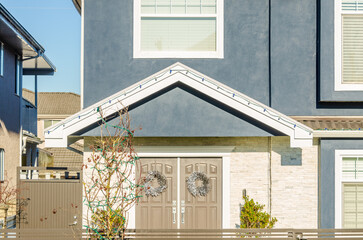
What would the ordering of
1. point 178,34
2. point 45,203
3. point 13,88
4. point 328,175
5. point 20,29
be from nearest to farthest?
point 328,175, point 178,34, point 45,203, point 20,29, point 13,88

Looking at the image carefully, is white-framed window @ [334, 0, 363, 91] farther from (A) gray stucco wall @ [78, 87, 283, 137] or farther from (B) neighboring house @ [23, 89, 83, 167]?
(B) neighboring house @ [23, 89, 83, 167]

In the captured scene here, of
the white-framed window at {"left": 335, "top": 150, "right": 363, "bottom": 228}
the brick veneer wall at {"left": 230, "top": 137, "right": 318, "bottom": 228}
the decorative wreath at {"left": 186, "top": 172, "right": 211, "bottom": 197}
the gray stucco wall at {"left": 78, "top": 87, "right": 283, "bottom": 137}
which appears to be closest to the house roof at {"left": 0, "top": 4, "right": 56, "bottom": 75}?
the gray stucco wall at {"left": 78, "top": 87, "right": 283, "bottom": 137}

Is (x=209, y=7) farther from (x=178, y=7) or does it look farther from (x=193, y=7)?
(x=178, y=7)

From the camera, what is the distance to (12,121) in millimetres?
18281

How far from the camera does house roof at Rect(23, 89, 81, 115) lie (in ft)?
151

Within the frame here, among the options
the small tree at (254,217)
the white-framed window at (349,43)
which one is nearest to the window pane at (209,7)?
the white-framed window at (349,43)

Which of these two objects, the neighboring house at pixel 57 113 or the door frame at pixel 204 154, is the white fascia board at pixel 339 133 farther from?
the neighboring house at pixel 57 113

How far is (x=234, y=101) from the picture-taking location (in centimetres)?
1010

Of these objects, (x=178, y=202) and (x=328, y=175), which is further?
(x=178, y=202)

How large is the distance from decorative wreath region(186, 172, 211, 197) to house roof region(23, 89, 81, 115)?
120 feet

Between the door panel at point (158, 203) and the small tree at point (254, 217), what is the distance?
1695 mm

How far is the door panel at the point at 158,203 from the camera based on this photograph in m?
11.0

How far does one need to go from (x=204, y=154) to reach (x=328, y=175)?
294 cm

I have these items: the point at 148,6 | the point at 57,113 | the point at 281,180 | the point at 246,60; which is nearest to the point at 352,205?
the point at 281,180
